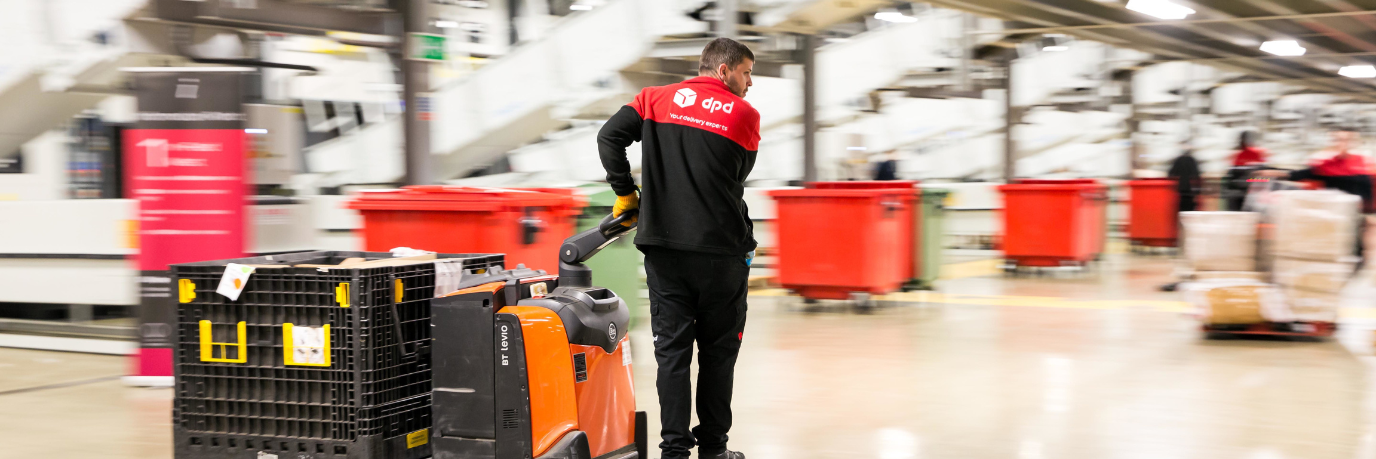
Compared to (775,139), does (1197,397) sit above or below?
below

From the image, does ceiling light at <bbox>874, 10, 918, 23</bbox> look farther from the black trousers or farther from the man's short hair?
the black trousers

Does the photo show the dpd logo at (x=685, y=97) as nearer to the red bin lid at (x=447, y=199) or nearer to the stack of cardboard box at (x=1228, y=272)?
the red bin lid at (x=447, y=199)

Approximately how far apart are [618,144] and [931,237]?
21.6 ft

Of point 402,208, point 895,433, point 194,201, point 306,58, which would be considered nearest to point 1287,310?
point 895,433

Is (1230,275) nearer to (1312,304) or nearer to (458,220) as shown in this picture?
(1312,304)

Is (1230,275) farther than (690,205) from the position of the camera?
Yes

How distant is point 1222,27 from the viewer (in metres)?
13.4

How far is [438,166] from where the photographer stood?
42.9ft

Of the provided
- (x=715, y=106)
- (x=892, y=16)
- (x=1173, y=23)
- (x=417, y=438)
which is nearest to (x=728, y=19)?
(x=1173, y=23)

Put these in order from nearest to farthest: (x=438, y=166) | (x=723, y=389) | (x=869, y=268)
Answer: (x=723, y=389)
(x=869, y=268)
(x=438, y=166)

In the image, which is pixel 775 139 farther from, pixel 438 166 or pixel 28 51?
pixel 28 51

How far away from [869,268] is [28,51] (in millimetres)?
7156

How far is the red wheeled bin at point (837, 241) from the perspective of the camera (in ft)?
26.9

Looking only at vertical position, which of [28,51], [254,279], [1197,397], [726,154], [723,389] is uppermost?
[28,51]
